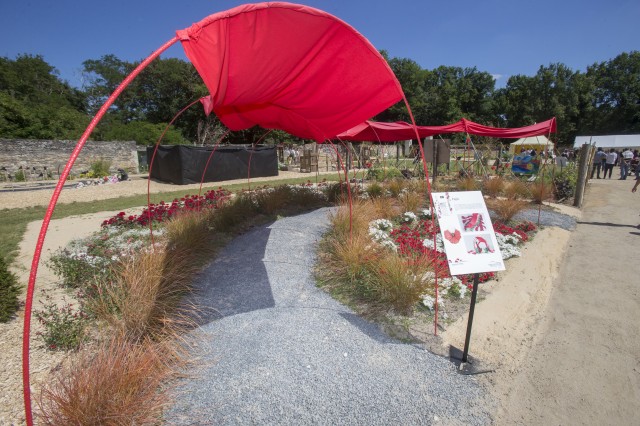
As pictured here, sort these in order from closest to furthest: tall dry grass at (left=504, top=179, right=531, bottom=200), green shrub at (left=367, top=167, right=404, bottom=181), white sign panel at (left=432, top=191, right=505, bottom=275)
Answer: white sign panel at (left=432, top=191, right=505, bottom=275)
tall dry grass at (left=504, top=179, right=531, bottom=200)
green shrub at (left=367, top=167, right=404, bottom=181)

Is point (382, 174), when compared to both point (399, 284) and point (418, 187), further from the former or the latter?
point (399, 284)

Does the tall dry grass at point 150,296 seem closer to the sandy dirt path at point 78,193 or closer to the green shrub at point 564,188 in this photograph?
the sandy dirt path at point 78,193

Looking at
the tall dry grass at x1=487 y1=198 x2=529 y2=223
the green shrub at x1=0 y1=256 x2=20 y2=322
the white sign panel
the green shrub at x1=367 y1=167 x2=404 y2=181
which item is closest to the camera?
the white sign panel

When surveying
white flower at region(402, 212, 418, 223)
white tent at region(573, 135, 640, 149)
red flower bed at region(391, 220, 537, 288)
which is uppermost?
white tent at region(573, 135, 640, 149)

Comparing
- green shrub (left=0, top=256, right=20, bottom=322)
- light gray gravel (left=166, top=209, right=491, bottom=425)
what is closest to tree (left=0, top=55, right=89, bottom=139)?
green shrub (left=0, top=256, right=20, bottom=322)

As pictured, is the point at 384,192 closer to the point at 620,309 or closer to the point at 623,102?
the point at 620,309

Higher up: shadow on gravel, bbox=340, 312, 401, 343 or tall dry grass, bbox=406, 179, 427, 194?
tall dry grass, bbox=406, 179, 427, 194

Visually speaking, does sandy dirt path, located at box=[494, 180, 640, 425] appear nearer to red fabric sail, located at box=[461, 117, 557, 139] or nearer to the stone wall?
red fabric sail, located at box=[461, 117, 557, 139]

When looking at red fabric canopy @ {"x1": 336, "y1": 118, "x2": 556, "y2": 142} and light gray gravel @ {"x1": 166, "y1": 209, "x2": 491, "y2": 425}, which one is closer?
light gray gravel @ {"x1": 166, "y1": 209, "x2": 491, "y2": 425}

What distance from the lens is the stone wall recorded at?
17702 millimetres

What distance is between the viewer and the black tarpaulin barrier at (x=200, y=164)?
15.1 meters

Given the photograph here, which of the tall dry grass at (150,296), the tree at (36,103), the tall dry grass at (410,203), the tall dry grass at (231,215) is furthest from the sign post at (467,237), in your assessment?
the tree at (36,103)

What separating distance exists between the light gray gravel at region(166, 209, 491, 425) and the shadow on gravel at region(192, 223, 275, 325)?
0.9 inches

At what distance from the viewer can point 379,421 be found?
2.11 metres
